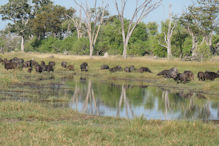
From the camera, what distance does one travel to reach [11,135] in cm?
759

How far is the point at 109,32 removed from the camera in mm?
60594

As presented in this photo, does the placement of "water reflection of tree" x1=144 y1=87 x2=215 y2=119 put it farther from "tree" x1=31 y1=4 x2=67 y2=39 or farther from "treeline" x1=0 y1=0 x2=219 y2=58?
"tree" x1=31 y1=4 x2=67 y2=39

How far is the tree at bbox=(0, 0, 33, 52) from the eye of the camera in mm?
71000

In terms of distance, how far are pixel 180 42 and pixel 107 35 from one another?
41.1 feet

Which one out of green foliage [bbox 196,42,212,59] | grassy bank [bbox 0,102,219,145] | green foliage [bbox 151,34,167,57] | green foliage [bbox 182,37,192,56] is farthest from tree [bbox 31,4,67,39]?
grassy bank [bbox 0,102,219,145]

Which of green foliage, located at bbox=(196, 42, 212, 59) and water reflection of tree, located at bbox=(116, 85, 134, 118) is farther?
green foliage, located at bbox=(196, 42, 212, 59)

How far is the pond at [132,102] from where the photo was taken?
43.7ft

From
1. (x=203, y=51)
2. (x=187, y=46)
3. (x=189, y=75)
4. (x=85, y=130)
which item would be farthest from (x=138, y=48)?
(x=85, y=130)

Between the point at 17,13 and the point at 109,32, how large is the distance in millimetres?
22017

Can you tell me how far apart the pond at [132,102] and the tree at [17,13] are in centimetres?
5398

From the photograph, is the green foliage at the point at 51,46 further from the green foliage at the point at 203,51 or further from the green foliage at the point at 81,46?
the green foliage at the point at 203,51

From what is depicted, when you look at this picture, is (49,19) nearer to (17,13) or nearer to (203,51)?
(17,13)

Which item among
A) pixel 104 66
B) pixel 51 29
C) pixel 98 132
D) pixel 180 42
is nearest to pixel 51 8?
pixel 51 29

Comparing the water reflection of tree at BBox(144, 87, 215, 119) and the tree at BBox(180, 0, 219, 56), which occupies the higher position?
the tree at BBox(180, 0, 219, 56)
